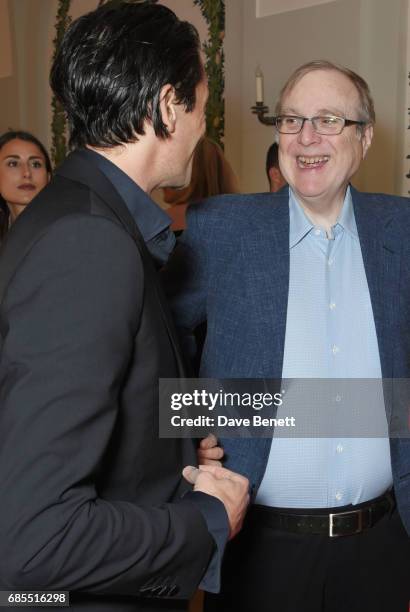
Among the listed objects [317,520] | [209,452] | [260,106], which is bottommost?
[317,520]

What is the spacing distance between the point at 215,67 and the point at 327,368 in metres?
3.34

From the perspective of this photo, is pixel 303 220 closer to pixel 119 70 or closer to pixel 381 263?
pixel 381 263

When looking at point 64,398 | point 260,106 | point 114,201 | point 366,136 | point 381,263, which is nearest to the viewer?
point 64,398

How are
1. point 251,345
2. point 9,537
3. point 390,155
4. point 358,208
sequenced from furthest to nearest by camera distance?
point 390,155 → point 358,208 → point 251,345 → point 9,537

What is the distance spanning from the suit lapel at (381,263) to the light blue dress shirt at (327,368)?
0.09 ft

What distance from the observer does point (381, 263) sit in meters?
1.71

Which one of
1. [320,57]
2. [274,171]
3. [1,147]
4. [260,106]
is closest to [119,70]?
[274,171]

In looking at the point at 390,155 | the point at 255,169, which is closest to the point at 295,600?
the point at 390,155

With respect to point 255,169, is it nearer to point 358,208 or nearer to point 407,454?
point 358,208

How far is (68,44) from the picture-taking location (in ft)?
3.49

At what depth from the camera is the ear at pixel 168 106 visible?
106cm

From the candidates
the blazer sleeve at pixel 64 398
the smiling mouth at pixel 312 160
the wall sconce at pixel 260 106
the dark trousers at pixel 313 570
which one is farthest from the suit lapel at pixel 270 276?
the wall sconce at pixel 260 106

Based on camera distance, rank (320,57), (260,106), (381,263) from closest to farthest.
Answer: (381,263) → (320,57) → (260,106)

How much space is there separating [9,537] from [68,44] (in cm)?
72
